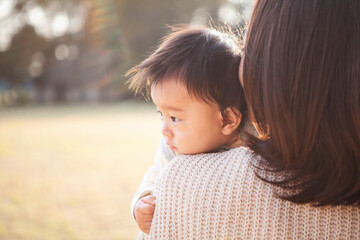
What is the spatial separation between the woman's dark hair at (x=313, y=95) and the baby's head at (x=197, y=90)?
1.34ft

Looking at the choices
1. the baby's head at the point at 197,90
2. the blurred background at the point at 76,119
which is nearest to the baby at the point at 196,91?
the baby's head at the point at 197,90

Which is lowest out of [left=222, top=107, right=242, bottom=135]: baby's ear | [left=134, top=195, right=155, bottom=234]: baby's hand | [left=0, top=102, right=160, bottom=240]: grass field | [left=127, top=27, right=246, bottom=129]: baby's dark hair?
[left=0, top=102, right=160, bottom=240]: grass field

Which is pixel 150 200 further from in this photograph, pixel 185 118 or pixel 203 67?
pixel 203 67

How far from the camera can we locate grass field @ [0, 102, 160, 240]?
153 inches

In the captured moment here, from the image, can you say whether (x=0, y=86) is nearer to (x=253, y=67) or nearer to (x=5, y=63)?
(x=5, y=63)

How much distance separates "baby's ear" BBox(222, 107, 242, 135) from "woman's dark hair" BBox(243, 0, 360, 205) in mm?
441

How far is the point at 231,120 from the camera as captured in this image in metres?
1.62

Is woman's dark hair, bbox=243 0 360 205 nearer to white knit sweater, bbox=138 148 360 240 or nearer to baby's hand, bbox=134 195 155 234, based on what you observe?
white knit sweater, bbox=138 148 360 240

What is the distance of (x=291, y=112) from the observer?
1.11 m

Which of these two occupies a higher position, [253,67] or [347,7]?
[347,7]

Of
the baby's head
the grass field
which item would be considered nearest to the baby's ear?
the baby's head

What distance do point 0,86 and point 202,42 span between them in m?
28.9

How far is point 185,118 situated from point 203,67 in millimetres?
218

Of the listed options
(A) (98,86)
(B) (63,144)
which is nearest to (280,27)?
(B) (63,144)
